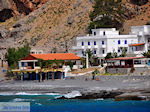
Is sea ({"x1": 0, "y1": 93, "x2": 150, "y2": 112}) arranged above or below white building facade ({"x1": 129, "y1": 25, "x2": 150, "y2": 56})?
below

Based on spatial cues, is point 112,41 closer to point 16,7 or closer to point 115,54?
point 115,54

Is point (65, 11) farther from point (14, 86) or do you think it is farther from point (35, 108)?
point (35, 108)

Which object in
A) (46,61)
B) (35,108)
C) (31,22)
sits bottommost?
(35,108)

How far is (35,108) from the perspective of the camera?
71688 millimetres

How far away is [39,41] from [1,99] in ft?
152

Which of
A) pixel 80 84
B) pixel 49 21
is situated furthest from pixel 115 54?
pixel 49 21

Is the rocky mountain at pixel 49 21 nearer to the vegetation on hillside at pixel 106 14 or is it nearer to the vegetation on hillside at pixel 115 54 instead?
the vegetation on hillside at pixel 106 14

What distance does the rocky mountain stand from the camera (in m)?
121

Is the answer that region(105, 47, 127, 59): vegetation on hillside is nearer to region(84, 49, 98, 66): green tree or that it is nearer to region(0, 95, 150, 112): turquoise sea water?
Result: region(84, 49, 98, 66): green tree

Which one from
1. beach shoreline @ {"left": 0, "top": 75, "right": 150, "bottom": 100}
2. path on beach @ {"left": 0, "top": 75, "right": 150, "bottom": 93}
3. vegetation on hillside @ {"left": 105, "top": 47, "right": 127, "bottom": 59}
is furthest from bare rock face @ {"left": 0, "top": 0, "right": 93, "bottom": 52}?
beach shoreline @ {"left": 0, "top": 75, "right": 150, "bottom": 100}

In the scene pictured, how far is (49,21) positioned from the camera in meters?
132

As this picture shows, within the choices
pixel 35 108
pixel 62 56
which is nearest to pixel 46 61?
pixel 62 56

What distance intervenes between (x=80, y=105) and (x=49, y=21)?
61.7m

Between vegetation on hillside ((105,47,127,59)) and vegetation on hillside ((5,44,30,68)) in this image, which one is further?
vegetation on hillside ((5,44,30,68))
